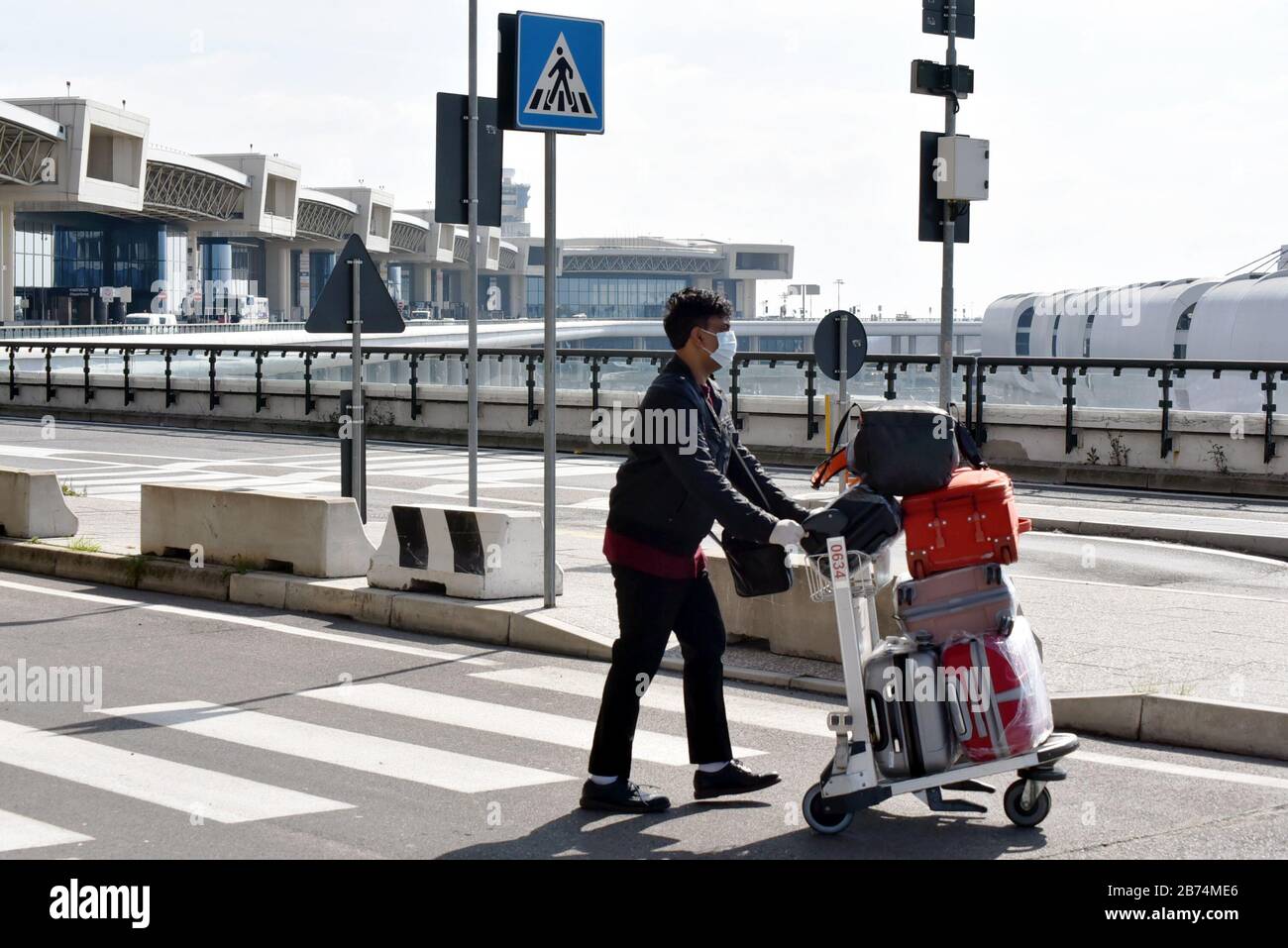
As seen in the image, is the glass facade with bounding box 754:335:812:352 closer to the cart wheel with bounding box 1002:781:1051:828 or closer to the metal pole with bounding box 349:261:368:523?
the metal pole with bounding box 349:261:368:523

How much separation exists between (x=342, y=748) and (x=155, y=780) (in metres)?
0.85

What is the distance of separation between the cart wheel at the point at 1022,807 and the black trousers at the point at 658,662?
42.2 inches

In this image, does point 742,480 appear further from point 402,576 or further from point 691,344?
point 402,576

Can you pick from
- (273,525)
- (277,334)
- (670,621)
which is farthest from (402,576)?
(277,334)

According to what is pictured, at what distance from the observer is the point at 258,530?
1147 centimetres

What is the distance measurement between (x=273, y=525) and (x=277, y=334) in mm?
84220

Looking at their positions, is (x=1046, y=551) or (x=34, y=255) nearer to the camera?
(x=1046, y=551)

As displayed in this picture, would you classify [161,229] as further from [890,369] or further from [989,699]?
[989,699]

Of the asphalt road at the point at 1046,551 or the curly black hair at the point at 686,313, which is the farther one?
the asphalt road at the point at 1046,551

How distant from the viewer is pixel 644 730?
747cm

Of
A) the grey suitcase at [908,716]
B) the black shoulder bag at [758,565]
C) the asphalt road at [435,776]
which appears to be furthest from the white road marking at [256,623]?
the grey suitcase at [908,716]

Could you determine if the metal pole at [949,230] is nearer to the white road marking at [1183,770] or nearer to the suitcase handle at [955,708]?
the white road marking at [1183,770]

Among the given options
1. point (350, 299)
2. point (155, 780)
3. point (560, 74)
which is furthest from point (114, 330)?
point (155, 780)

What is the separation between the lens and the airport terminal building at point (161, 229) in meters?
80.3
